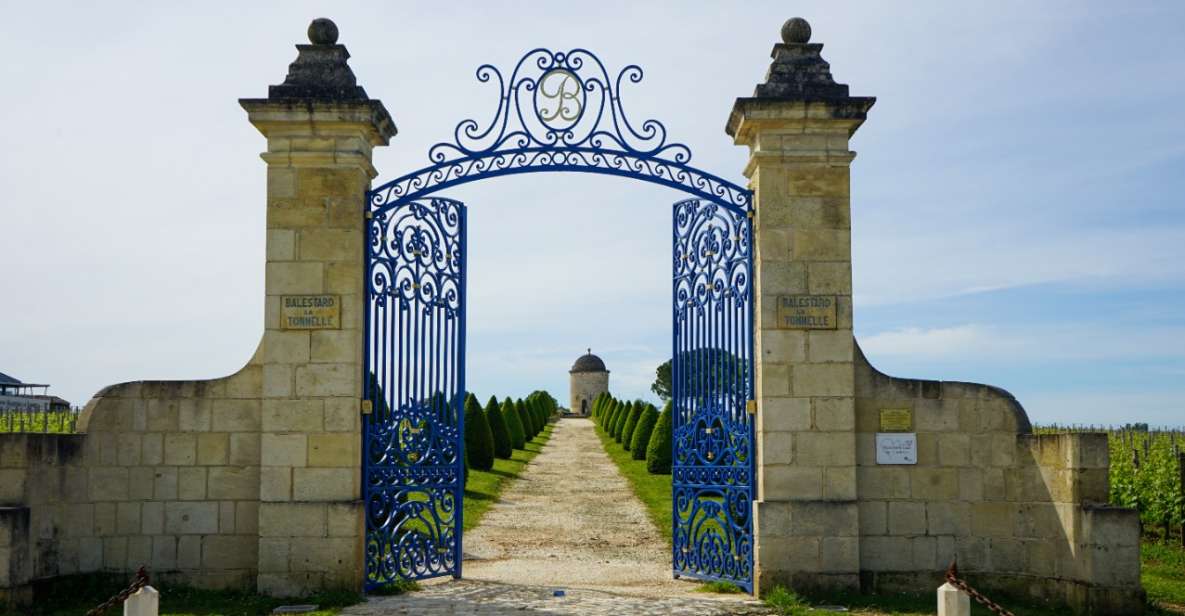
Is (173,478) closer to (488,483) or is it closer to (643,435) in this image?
(488,483)

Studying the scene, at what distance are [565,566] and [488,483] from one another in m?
8.69

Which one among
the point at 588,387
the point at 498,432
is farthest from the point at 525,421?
the point at 588,387

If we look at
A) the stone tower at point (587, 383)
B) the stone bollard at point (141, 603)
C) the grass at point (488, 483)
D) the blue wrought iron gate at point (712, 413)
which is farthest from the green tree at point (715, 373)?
the stone tower at point (587, 383)

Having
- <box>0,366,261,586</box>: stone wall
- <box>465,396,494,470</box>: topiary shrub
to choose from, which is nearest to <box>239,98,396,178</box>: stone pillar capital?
<box>0,366,261,586</box>: stone wall

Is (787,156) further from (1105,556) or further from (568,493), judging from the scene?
(568,493)

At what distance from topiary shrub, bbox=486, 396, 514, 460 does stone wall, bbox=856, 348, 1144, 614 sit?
15577 millimetres

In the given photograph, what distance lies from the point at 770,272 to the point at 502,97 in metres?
2.56

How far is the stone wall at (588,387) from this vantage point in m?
59.8

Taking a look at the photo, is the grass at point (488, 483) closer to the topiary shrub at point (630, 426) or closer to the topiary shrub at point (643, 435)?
the topiary shrub at point (630, 426)

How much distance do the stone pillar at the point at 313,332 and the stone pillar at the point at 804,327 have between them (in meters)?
3.09

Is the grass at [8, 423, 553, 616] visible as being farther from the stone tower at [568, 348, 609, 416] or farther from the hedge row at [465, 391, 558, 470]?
the stone tower at [568, 348, 609, 416]

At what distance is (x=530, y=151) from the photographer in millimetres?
8031

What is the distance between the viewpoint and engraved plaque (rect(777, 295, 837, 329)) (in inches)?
303

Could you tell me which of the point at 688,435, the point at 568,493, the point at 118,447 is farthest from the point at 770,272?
the point at 568,493
